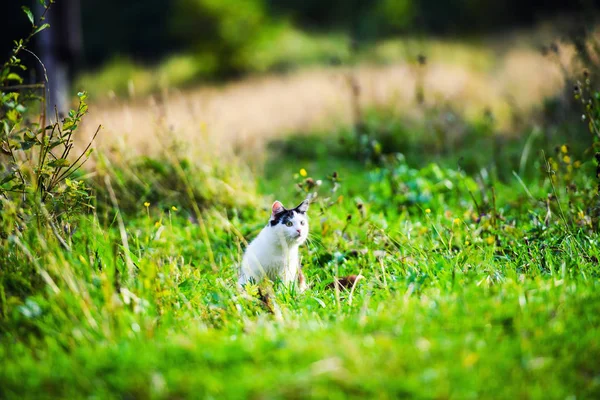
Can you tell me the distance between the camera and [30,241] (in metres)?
2.51

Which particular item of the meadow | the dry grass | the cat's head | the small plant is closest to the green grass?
the meadow

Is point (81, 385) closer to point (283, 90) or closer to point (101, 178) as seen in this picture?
point (101, 178)

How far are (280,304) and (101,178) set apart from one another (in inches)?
84.6

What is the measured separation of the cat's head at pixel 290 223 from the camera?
121 inches

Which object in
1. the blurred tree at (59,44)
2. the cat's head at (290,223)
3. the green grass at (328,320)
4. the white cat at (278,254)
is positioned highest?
the blurred tree at (59,44)

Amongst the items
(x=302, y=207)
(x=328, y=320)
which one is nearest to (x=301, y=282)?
(x=302, y=207)

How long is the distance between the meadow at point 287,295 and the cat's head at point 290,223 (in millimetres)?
278

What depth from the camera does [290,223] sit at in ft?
10.2

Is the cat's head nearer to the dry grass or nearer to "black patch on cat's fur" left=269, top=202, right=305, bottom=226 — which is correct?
"black patch on cat's fur" left=269, top=202, right=305, bottom=226

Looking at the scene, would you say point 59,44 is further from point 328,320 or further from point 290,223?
point 328,320

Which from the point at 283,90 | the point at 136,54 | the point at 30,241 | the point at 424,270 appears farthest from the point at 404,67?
the point at 136,54

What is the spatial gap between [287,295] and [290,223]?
50cm

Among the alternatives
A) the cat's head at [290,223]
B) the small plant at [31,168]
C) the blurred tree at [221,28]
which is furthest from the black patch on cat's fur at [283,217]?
the blurred tree at [221,28]

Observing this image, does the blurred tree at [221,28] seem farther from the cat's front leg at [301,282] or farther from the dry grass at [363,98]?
the cat's front leg at [301,282]
